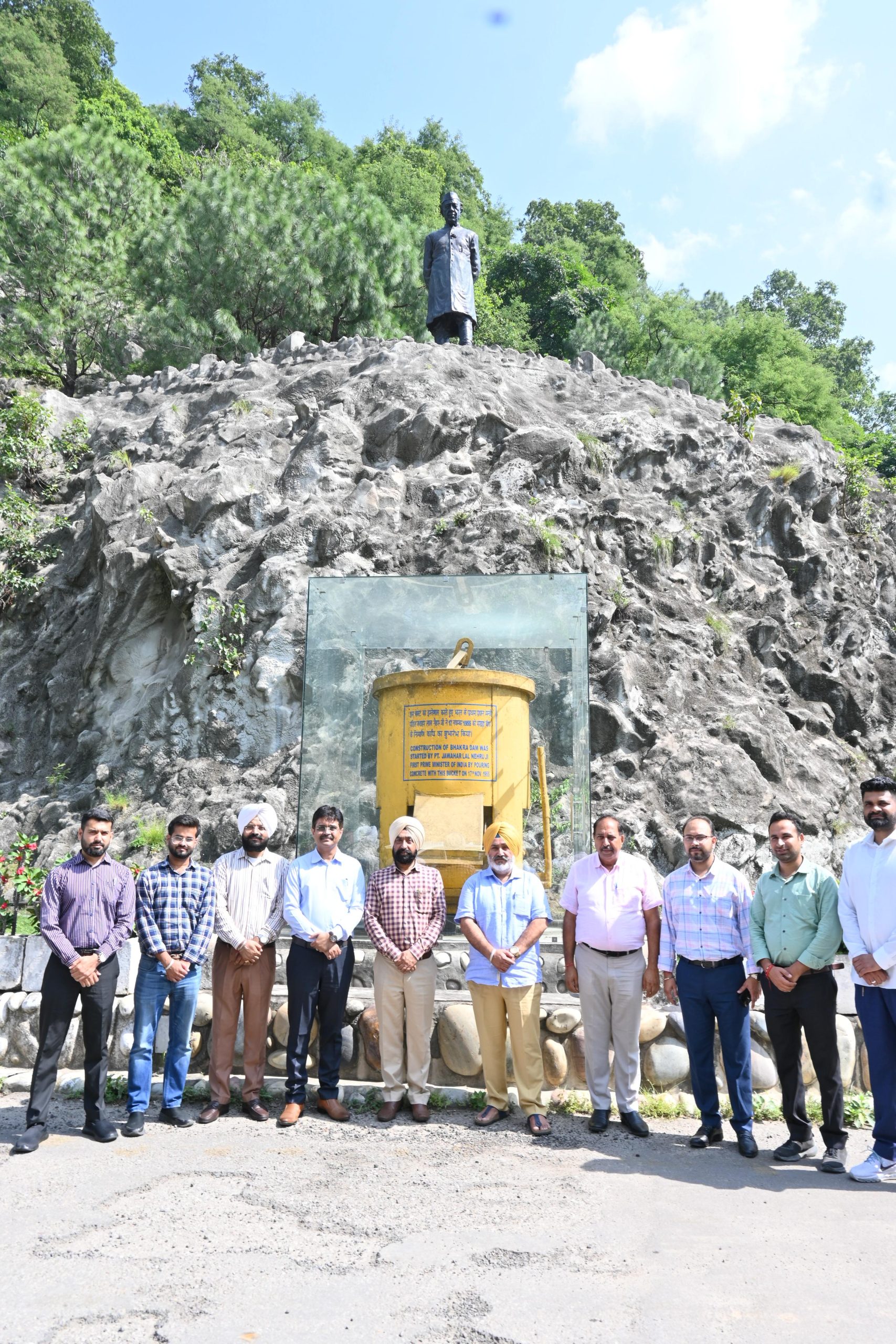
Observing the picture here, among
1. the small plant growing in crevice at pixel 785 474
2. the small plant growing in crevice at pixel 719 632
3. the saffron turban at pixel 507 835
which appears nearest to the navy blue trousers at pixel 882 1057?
the saffron turban at pixel 507 835

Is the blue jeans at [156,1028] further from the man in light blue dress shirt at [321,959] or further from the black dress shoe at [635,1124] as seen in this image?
the black dress shoe at [635,1124]

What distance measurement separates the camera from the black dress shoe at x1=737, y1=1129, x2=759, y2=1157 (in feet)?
15.8

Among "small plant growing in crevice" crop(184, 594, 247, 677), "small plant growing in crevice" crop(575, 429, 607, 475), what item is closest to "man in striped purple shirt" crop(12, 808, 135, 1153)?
"small plant growing in crevice" crop(184, 594, 247, 677)

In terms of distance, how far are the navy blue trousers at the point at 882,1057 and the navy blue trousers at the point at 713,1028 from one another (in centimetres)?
60

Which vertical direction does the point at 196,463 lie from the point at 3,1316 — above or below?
above

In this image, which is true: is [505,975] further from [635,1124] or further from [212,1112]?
[212,1112]

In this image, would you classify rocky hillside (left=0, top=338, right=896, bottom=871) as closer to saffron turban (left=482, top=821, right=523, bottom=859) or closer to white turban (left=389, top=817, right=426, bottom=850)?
saffron turban (left=482, top=821, right=523, bottom=859)

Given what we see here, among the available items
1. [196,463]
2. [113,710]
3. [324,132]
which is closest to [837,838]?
[113,710]

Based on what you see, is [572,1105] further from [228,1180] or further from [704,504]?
[704,504]

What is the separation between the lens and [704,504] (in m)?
15.3

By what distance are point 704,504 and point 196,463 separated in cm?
770

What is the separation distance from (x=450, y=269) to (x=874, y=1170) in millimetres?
14957

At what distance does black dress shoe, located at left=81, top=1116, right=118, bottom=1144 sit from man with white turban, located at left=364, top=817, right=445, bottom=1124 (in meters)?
1.35

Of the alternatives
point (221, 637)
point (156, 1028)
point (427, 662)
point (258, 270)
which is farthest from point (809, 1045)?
point (258, 270)
